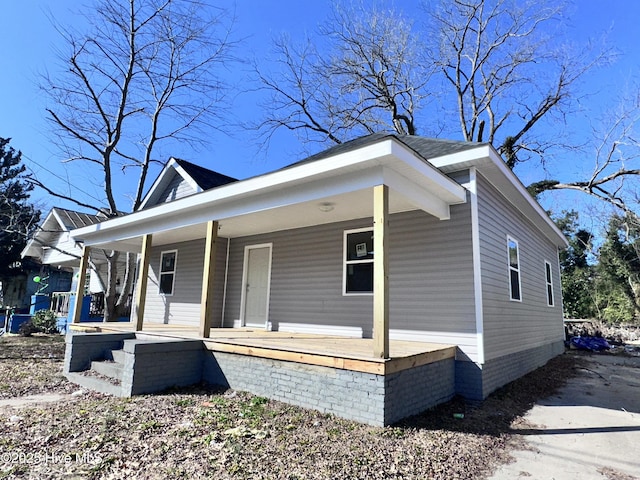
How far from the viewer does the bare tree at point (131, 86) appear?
1122 centimetres

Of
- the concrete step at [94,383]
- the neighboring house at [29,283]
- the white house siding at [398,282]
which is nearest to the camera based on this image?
the concrete step at [94,383]

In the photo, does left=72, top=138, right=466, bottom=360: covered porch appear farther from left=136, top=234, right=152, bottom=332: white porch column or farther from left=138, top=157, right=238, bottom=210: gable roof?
left=138, top=157, right=238, bottom=210: gable roof

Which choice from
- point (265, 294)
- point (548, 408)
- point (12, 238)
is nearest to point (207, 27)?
point (265, 294)

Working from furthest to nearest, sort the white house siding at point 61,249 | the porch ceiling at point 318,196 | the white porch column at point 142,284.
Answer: the white house siding at point 61,249, the white porch column at point 142,284, the porch ceiling at point 318,196

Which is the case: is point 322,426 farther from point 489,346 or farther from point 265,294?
point 265,294

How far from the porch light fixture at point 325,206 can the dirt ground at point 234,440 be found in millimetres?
2843

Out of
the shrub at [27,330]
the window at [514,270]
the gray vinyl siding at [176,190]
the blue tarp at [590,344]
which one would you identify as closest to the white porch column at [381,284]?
the window at [514,270]

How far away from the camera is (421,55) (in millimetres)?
17484

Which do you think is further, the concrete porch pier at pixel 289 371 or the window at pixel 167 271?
the window at pixel 167 271

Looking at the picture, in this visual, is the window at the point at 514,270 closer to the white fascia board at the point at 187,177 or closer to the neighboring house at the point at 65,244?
the white fascia board at the point at 187,177

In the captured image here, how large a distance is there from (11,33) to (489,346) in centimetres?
1331

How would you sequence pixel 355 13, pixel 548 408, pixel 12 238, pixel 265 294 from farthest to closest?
pixel 12 238, pixel 355 13, pixel 265 294, pixel 548 408

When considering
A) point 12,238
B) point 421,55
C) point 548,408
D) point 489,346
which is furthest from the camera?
point 12,238

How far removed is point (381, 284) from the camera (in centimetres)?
386
